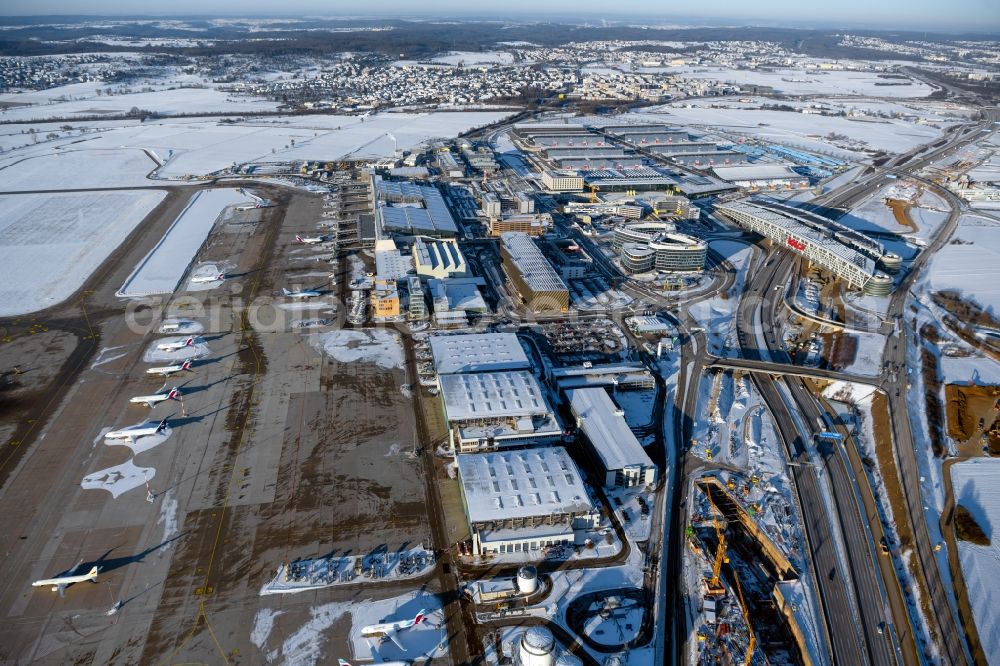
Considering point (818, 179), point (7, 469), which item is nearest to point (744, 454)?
point (7, 469)

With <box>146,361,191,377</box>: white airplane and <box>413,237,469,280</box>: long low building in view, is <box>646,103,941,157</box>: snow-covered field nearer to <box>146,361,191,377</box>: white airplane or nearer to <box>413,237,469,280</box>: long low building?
<box>413,237,469,280</box>: long low building

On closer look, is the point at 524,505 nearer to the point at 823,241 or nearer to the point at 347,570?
the point at 347,570

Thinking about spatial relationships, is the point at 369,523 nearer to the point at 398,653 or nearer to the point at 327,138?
the point at 398,653

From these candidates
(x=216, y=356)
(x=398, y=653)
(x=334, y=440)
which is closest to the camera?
(x=398, y=653)

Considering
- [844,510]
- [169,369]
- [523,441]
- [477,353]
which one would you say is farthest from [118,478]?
[844,510]

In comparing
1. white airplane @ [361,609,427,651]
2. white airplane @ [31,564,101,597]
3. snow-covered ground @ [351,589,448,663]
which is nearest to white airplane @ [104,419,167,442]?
white airplane @ [31,564,101,597]

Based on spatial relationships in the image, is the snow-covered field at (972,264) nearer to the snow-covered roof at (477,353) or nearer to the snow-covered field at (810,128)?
the snow-covered field at (810,128)
